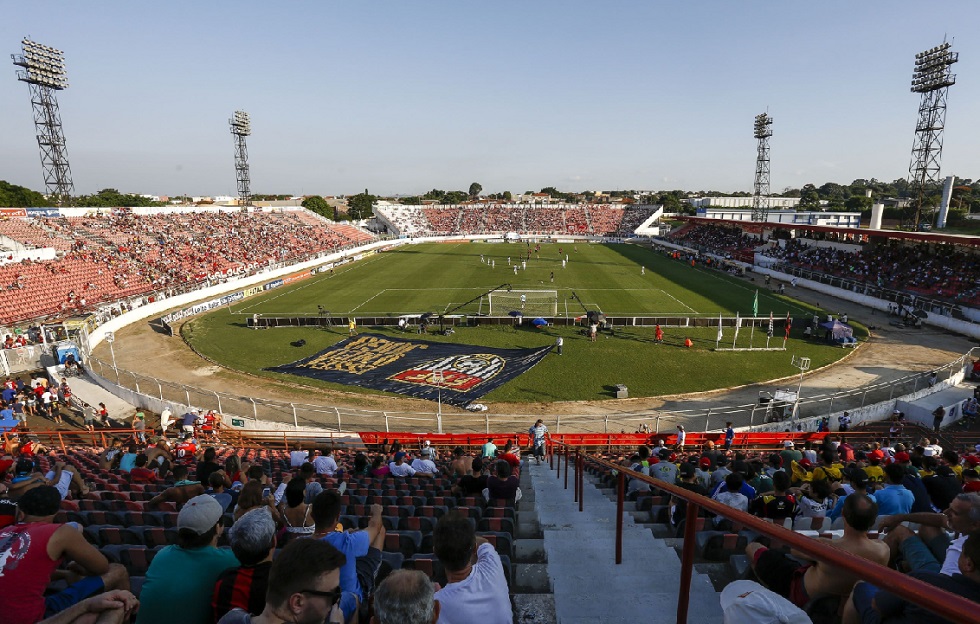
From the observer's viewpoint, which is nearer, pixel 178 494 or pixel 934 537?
pixel 934 537

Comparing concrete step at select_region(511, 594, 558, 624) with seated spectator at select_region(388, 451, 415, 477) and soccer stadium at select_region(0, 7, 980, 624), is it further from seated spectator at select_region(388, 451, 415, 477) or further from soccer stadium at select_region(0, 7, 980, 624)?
seated spectator at select_region(388, 451, 415, 477)

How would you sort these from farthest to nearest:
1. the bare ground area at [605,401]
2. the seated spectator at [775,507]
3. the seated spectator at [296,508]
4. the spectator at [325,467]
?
the bare ground area at [605,401] → the spectator at [325,467] → the seated spectator at [775,507] → the seated spectator at [296,508]

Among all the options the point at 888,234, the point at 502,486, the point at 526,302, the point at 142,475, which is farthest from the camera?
the point at 888,234

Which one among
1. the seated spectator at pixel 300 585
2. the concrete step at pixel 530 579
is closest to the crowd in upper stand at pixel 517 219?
the concrete step at pixel 530 579

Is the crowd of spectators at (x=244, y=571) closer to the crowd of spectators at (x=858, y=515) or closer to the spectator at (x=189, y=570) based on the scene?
the spectator at (x=189, y=570)

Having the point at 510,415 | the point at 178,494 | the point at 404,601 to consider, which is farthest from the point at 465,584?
the point at 510,415

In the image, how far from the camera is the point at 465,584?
3.05m

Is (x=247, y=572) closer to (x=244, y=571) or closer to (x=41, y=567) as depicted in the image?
(x=244, y=571)

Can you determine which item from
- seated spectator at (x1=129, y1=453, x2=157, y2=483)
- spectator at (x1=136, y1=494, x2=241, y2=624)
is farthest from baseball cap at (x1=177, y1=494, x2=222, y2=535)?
seated spectator at (x1=129, y1=453, x2=157, y2=483)

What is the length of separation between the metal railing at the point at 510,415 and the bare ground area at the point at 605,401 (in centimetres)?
23

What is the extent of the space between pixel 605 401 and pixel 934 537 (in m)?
17.1

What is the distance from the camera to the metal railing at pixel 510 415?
1903cm

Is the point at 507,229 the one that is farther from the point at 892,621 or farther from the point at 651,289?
the point at 892,621

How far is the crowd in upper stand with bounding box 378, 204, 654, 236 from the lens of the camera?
108312mm
